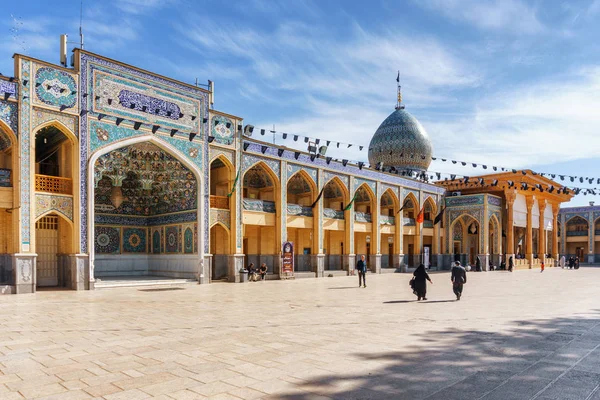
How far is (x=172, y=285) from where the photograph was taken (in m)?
19.8

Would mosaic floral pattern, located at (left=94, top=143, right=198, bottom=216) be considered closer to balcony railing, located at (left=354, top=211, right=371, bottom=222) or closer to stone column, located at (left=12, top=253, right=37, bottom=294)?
stone column, located at (left=12, top=253, right=37, bottom=294)

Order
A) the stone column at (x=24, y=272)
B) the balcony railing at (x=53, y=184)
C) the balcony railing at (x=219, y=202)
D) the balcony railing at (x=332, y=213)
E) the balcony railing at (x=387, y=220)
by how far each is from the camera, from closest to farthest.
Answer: the stone column at (x=24, y=272) < the balcony railing at (x=53, y=184) < the balcony railing at (x=219, y=202) < the balcony railing at (x=332, y=213) < the balcony railing at (x=387, y=220)

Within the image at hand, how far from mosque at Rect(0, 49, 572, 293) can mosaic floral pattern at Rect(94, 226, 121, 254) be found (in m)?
0.05

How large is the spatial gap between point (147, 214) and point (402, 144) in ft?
72.7

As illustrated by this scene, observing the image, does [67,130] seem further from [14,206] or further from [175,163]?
[175,163]

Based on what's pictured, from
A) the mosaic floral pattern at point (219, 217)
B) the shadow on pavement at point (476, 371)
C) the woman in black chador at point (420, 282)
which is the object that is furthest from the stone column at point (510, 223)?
the shadow on pavement at point (476, 371)

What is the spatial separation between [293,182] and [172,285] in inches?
417

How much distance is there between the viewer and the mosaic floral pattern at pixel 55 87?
641 inches

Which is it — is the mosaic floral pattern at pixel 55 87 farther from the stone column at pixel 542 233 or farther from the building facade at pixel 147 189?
the stone column at pixel 542 233

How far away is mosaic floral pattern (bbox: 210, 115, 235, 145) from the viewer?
2161 centimetres

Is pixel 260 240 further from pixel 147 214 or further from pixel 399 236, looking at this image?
pixel 399 236

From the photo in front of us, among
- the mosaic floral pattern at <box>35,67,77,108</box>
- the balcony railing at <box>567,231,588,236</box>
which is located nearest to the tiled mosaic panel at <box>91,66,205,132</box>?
the mosaic floral pattern at <box>35,67,77,108</box>

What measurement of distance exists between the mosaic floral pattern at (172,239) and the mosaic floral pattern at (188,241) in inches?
29.7

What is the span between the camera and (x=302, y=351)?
6809 mm
